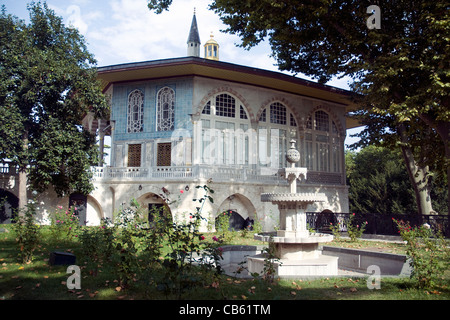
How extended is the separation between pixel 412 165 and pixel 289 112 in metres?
7.16

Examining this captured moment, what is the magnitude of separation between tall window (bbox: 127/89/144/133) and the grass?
1335 cm

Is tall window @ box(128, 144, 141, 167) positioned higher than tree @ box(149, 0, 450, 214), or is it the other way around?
tree @ box(149, 0, 450, 214)

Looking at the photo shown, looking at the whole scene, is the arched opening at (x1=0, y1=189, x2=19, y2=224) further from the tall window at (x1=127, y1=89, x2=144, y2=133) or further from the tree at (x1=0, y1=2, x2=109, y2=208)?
the tall window at (x1=127, y1=89, x2=144, y2=133)

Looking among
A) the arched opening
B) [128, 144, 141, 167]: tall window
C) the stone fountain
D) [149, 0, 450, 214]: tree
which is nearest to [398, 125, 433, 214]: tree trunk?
[149, 0, 450, 214]: tree

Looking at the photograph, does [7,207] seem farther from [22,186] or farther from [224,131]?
[224,131]

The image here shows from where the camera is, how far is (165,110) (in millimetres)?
19375

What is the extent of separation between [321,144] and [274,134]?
3.57 meters

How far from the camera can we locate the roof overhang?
703 inches

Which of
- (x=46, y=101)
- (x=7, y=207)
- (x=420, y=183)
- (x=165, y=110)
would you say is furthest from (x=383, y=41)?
(x=7, y=207)

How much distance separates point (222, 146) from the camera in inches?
763

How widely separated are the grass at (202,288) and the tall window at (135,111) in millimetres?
13352

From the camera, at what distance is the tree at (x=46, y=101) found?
15398 millimetres

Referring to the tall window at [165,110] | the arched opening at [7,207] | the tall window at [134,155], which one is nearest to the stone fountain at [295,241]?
the tall window at [165,110]
